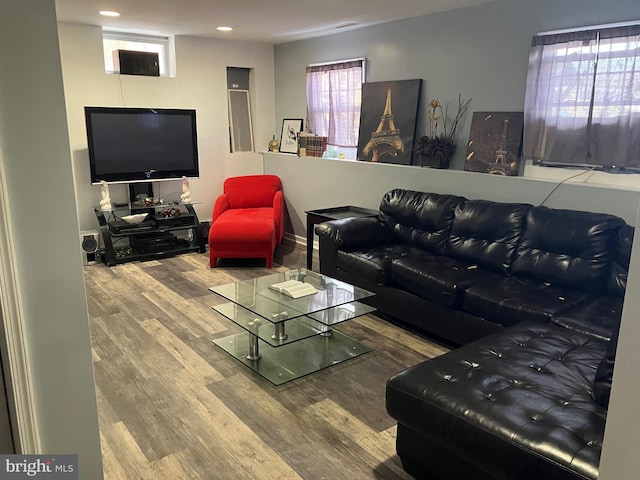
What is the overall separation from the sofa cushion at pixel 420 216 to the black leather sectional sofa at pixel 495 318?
11mm

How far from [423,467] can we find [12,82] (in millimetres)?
1934

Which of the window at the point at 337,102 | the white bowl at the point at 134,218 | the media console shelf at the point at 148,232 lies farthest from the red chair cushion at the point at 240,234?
the window at the point at 337,102

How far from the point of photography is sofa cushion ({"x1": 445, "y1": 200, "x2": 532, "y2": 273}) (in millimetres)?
3428

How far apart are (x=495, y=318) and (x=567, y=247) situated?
0.68 m

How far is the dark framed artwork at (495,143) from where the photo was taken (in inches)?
153

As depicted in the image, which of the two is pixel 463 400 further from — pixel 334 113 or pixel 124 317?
pixel 334 113

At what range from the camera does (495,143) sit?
400cm

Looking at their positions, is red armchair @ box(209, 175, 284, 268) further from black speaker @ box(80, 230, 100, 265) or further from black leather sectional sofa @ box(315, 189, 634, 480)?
black speaker @ box(80, 230, 100, 265)

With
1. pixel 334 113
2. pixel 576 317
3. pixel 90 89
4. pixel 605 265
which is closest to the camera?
pixel 576 317

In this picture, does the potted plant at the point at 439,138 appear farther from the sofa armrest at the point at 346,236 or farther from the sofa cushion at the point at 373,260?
the sofa cushion at the point at 373,260

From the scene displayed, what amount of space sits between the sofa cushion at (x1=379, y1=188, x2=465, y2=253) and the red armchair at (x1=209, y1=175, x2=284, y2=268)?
1285 millimetres

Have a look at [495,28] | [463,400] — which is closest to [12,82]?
[463,400]

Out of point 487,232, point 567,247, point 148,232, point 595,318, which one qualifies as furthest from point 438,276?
point 148,232

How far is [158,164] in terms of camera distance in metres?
5.45
